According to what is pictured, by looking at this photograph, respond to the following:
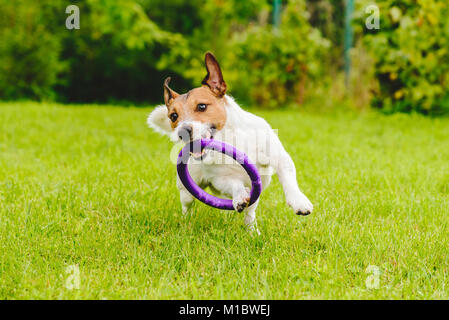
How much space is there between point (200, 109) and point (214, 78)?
10.3 inches

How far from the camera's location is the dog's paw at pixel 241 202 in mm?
2838

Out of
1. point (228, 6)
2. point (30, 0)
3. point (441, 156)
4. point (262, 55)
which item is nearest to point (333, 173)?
point (441, 156)

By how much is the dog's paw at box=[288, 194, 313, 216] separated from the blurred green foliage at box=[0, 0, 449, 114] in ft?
18.2

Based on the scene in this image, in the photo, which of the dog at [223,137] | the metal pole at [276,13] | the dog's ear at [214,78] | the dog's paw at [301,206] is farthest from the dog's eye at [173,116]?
the metal pole at [276,13]

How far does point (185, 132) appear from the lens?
2.85m

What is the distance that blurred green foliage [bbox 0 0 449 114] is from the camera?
7934 mm

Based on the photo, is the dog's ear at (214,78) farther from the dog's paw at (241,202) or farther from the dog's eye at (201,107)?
the dog's paw at (241,202)

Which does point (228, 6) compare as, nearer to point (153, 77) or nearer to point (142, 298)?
point (153, 77)

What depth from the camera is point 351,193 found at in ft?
13.3

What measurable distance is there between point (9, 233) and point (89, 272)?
0.78 meters

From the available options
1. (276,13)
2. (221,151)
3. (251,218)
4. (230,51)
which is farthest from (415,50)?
(221,151)

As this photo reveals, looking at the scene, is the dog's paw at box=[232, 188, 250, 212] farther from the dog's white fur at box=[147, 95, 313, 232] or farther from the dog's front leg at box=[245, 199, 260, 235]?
the dog's front leg at box=[245, 199, 260, 235]

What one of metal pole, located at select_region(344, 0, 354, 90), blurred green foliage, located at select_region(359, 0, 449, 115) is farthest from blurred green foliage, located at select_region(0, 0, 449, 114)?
metal pole, located at select_region(344, 0, 354, 90)

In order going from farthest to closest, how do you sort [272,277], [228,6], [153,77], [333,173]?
[153,77] < [228,6] < [333,173] < [272,277]
